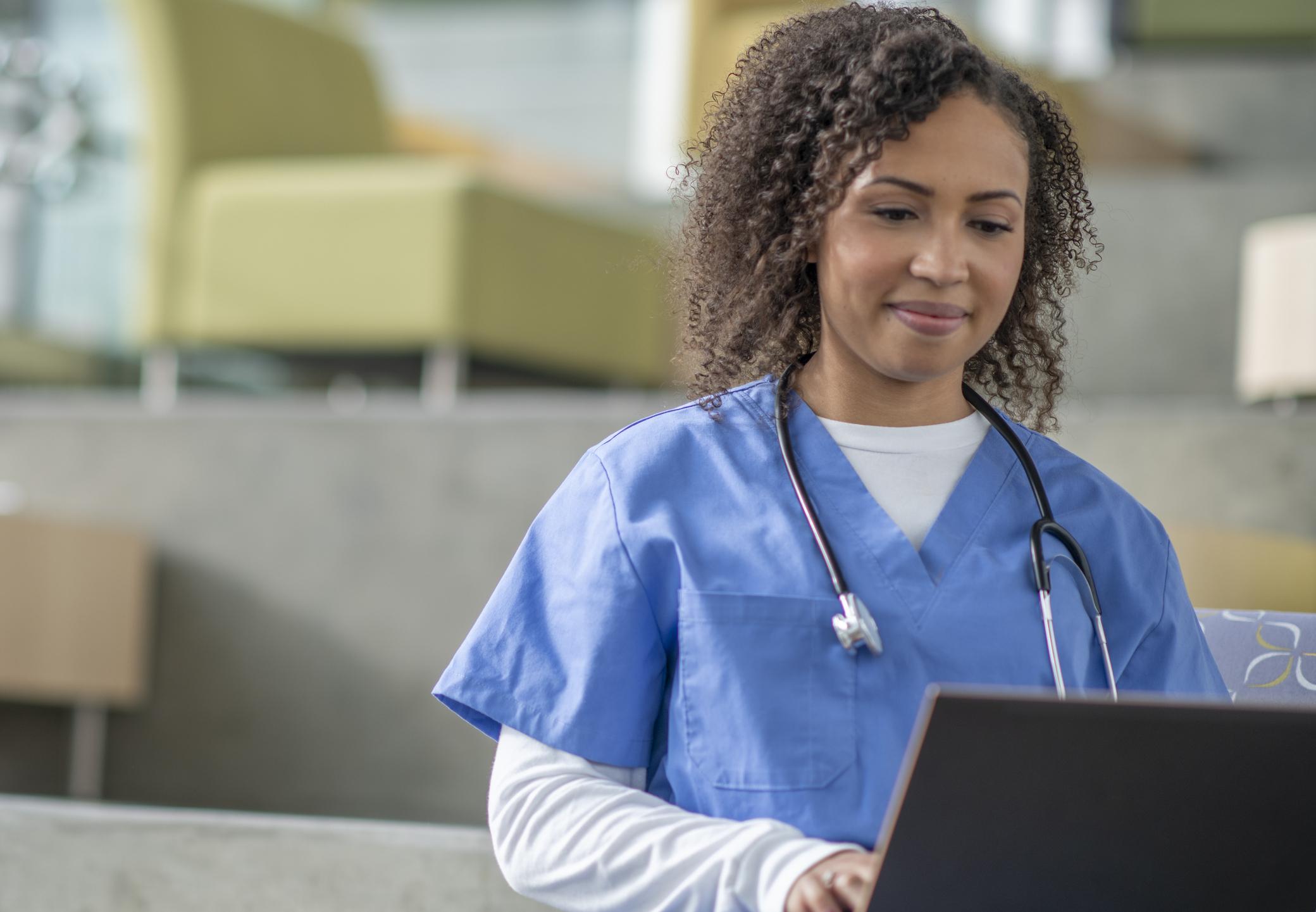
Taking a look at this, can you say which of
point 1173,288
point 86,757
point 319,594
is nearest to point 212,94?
point 319,594

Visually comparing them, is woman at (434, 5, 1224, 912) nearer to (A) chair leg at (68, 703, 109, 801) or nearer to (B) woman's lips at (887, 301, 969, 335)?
(B) woman's lips at (887, 301, 969, 335)

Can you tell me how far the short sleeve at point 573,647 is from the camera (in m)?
1.02

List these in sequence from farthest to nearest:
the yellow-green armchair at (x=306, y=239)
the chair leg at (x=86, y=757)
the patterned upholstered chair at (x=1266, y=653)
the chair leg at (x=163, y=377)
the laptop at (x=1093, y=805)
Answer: the chair leg at (x=163, y=377) → the yellow-green armchair at (x=306, y=239) → the chair leg at (x=86, y=757) → the patterned upholstered chair at (x=1266, y=653) → the laptop at (x=1093, y=805)

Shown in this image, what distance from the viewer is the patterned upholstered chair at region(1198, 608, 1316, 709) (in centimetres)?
137

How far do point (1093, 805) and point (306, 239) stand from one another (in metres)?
2.34

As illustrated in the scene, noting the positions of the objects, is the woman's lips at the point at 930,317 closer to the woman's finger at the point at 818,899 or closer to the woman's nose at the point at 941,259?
the woman's nose at the point at 941,259

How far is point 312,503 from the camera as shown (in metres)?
2.72

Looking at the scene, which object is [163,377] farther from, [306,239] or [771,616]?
[771,616]

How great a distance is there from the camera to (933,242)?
102cm

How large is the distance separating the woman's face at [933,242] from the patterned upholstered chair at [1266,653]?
47cm

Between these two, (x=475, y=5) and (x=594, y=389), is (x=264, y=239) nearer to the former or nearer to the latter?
(x=594, y=389)

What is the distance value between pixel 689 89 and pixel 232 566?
53.7 inches

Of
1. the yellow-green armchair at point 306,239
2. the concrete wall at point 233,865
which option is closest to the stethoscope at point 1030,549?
the concrete wall at point 233,865

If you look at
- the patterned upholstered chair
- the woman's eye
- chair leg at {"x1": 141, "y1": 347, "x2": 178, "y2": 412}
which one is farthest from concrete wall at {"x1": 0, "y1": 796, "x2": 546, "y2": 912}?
chair leg at {"x1": 141, "y1": 347, "x2": 178, "y2": 412}
